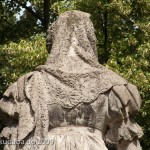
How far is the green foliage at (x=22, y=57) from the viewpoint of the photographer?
14969 mm

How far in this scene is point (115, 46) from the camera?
1655 cm

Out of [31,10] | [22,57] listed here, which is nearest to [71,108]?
[22,57]

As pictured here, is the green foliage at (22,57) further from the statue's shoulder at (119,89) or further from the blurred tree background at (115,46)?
the statue's shoulder at (119,89)

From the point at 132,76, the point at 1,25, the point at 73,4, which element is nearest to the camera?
the point at 132,76

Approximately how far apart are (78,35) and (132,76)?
799 cm

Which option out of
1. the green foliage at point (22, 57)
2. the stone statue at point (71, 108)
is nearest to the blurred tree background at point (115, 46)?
the green foliage at point (22, 57)

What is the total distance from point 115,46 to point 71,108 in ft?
34.2

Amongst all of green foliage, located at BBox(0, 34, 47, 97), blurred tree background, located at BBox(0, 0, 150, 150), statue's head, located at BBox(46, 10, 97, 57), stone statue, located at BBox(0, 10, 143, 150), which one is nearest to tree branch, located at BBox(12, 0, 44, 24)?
blurred tree background, located at BBox(0, 0, 150, 150)

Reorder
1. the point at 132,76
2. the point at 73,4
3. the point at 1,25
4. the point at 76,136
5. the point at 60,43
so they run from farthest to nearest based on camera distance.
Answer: the point at 1,25, the point at 73,4, the point at 132,76, the point at 60,43, the point at 76,136

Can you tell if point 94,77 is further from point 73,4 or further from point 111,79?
point 73,4

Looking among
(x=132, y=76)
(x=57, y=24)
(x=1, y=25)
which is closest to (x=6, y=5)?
→ (x=1, y=25)

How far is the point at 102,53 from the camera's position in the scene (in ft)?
54.6

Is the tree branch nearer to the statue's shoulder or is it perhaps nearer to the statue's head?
the statue's head

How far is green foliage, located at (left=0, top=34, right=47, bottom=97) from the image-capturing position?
15.0 meters
